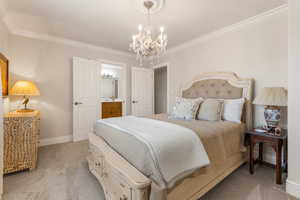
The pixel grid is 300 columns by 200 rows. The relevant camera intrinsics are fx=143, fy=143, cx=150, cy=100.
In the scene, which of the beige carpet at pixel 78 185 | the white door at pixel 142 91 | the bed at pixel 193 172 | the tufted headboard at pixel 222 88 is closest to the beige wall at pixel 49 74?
the beige carpet at pixel 78 185

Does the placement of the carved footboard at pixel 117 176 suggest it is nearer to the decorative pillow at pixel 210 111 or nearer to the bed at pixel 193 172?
the bed at pixel 193 172

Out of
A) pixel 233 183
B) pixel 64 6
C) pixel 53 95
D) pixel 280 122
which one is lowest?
pixel 233 183

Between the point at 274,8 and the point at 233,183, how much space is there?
106 inches

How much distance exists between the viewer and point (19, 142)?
2.09 meters

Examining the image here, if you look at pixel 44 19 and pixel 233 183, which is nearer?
pixel 233 183

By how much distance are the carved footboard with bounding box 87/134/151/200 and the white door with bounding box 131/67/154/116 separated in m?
2.74

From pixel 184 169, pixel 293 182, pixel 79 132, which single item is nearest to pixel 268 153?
pixel 293 182

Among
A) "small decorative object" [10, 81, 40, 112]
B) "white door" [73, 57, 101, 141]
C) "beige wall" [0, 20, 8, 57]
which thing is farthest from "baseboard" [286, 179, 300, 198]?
"beige wall" [0, 20, 8, 57]

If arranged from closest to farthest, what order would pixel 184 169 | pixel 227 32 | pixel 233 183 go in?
1. pixel 184 169
2. pixel 233 183
3. pixel 227 32

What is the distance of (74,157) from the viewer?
2.65 meters

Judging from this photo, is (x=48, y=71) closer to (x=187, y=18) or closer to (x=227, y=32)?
(x=187, y=18)

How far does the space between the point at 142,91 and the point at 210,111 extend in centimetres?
271

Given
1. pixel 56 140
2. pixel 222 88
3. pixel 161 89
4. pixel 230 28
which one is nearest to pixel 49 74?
pixel 56 140

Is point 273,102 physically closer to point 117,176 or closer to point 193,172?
point 193,172
